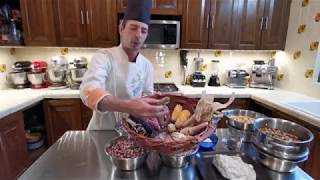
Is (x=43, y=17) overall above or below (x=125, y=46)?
above

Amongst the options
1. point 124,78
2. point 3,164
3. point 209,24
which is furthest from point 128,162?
point 209,24

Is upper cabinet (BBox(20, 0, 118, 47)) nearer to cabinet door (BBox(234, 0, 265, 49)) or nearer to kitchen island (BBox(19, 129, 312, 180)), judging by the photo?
cabinet door (BBox(234, 0, 265, 49))

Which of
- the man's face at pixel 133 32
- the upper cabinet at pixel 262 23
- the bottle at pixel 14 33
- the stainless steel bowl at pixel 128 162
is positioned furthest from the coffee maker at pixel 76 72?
the upper cabinet at pixel 262 23

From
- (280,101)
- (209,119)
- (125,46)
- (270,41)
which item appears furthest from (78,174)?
(270,41)

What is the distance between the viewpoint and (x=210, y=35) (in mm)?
2277

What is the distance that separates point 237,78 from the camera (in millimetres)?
2525

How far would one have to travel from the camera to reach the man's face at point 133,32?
0.99m

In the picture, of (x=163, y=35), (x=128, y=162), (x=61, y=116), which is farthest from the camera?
(x=163, y=35)

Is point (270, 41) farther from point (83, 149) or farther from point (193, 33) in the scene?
point (83, 149)

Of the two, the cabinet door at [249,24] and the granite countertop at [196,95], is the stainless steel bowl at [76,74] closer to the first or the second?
the granite countertop at [196,95]

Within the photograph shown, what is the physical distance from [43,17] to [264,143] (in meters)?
2.25

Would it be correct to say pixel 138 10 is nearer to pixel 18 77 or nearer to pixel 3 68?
pixel 18 77

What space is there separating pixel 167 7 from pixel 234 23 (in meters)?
0.77

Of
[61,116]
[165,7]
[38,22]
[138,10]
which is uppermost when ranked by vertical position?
[165,7]
